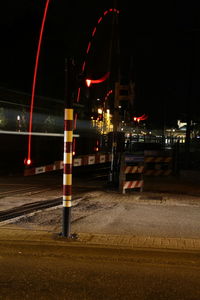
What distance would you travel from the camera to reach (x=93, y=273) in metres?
5.73

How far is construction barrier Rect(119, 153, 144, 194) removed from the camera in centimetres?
1252

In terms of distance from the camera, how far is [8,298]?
187 inches

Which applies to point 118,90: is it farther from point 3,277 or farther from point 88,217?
point 3,277

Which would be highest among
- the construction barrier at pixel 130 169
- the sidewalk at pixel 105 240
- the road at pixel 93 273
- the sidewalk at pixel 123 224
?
the construction barrier at pixel 130 169

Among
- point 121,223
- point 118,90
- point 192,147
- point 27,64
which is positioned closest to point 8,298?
point 121,223

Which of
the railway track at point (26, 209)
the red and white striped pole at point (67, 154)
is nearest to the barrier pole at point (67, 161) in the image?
the red and white striped pole at point (67, 154)

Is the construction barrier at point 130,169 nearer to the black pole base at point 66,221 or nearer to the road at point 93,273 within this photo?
the black pole base at point 66,221

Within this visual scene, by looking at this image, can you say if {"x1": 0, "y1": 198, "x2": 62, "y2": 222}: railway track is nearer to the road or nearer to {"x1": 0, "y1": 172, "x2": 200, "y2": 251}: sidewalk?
{"x1": 0, "y1": 172, "x2": 200, "y2": 251}: sidewalk

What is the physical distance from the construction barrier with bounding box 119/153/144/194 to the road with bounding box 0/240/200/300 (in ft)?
18.3

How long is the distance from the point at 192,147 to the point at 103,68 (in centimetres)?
2288

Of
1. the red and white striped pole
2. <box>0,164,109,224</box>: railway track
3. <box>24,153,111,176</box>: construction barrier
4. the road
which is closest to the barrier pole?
the red and white striped pole

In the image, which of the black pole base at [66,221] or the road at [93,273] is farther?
the black pole base at [66,221]

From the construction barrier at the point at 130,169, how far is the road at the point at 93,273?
5563mm

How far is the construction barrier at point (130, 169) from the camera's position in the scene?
41.1 ft
